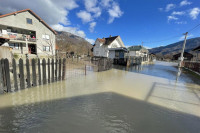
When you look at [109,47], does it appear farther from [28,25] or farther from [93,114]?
[93,114]

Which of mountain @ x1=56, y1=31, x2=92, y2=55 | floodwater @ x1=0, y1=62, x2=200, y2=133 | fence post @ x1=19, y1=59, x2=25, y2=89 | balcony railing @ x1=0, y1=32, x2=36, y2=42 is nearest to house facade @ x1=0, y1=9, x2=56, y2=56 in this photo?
balcony railing @ x1=0, y1=32, x2=36, y2=42

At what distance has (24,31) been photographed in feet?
68.4

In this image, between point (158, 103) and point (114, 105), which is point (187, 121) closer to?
point (158, 103)

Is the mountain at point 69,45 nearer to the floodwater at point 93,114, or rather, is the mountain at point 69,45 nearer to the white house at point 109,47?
the white house at point 109,47

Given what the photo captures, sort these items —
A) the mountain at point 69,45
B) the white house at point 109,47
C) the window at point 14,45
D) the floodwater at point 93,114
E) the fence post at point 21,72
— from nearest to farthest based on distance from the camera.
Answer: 1. the floodwater at point 93,114
2. the fence post at point 21,72
3. the window at point 14,45
4. the mountain at point 69,45
5. the white house at point 109,47

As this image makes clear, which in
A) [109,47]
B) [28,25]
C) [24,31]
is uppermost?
[28,25]

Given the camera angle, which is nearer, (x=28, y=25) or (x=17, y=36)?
(x=17, y=36)

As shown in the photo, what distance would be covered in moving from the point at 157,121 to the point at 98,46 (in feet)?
90.3

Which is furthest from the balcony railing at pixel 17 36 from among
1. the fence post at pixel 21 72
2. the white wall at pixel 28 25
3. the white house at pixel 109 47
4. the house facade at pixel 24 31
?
the fence post at pixel 21 72

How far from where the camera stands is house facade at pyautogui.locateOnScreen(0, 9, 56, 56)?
1733 centimetres

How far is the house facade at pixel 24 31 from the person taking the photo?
17.3m

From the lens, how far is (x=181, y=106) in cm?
390

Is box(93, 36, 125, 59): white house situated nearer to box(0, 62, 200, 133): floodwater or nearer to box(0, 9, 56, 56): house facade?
box(0, 9, 56, 56): house facade

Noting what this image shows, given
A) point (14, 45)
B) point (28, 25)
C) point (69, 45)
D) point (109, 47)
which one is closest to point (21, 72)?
point (14, 45)
